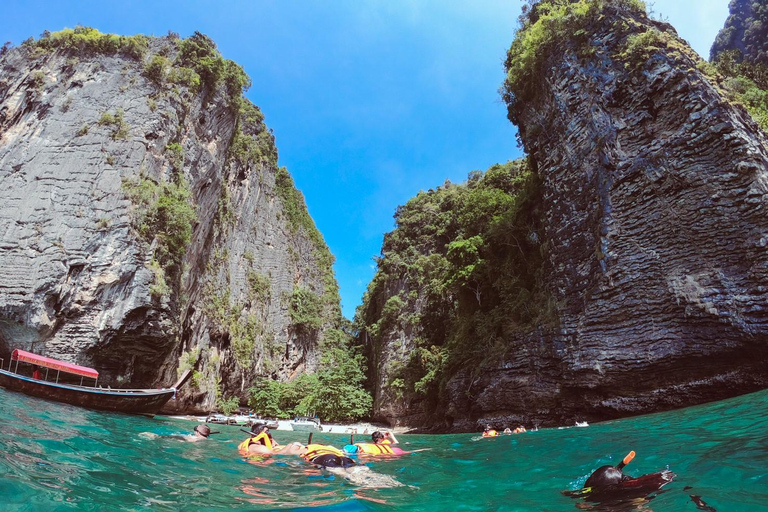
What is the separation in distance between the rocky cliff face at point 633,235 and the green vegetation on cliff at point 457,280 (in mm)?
1269

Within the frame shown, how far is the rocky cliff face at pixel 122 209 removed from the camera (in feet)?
51.8

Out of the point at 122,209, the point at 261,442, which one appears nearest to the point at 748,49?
the point at 261,442

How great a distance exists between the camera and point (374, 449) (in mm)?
8672

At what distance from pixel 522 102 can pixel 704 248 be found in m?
11.9

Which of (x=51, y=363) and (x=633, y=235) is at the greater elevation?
(x=633, y=235)

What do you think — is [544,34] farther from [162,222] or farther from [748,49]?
[748,49]

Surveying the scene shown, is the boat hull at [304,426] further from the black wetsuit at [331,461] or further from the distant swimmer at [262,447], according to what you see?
the black wetsuit at [331,461]

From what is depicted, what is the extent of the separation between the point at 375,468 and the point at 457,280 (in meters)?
16.0

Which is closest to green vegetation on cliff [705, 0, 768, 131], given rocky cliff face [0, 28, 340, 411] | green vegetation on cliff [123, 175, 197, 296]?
green vegetation on cliff [123, 175, 197, 296]

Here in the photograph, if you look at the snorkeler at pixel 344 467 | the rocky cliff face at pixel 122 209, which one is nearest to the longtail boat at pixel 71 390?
the rocky cliff face at pixel 122 209

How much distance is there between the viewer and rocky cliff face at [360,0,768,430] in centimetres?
1170

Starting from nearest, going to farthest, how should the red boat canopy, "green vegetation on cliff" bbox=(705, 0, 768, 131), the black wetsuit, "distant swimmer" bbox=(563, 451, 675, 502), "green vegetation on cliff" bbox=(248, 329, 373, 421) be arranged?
1. "distant swimmer" bbox=(563, 451, 675, 502)
2. the black wetsuit
3. the red boat canopy
4. "green vegetation on cliff" bbox=(705, 0, 768, 131)
5. "green vegetation on cliff" bbox=(248, 329, 373, 421)

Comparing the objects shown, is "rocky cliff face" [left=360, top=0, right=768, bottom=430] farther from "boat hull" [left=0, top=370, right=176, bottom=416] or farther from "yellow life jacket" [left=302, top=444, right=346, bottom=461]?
"boat hull" [left=0, top=370, right=176, bottom=416]

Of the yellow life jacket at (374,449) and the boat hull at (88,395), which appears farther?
the boat hull at (88,395)
